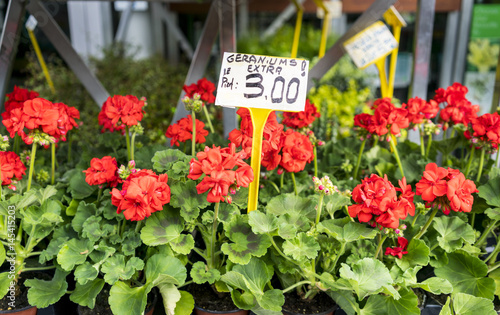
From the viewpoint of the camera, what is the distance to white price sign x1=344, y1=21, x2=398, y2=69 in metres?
1.46

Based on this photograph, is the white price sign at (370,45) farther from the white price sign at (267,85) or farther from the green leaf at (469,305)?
the green leaf at (469,305)

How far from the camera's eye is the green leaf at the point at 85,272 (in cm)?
87

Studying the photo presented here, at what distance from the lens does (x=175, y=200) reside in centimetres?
93

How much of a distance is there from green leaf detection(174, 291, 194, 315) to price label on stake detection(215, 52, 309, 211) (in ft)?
1.07

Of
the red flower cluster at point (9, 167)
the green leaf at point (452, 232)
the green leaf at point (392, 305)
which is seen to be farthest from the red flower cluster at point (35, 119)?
the green leaf at point (452, 232)

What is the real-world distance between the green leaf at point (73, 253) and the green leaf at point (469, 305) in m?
0.85

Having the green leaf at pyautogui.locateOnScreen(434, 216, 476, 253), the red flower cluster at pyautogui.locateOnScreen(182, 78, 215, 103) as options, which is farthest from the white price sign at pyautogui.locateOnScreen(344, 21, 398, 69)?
the green leaf at pyautogui.locateOnScreen(434, 216, 476, 253)

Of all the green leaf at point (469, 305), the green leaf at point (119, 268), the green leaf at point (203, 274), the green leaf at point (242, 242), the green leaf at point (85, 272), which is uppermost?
the green leaf at point (242, 242)

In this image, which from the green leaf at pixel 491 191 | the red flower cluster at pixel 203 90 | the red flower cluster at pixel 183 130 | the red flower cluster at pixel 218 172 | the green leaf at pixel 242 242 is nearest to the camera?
the red flower cluster at pixel 218 172

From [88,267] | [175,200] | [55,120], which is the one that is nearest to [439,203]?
[175,200]

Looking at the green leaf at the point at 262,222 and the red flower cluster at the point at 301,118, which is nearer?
the green leaf at the point at 262,222

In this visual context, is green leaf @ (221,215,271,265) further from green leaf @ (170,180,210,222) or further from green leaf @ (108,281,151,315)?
green leaf @ (108,281,151,315)

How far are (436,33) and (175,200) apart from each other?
3.58 metres

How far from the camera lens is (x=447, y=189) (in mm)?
840
